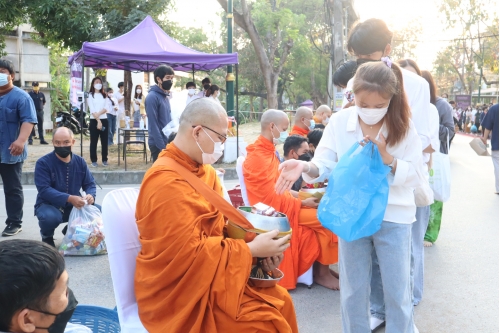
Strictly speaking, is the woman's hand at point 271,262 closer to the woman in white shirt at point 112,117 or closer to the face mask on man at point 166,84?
the face mask on man at point 166,84

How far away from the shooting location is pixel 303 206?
482cm

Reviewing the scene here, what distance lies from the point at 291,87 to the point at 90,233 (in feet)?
124

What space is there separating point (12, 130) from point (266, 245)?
4458 mm

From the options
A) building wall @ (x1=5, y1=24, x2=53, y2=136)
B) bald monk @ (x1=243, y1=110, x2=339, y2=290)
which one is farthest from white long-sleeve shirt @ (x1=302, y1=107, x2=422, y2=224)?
building wall @ (x1=5, y1=24, x2=53, y2=136)

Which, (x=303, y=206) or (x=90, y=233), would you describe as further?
(x=90, y=233)

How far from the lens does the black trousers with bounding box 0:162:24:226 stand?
6.00 metres

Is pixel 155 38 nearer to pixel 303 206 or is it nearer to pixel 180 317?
pixel 303 206

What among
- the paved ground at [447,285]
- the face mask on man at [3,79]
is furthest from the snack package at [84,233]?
the face mask on man at [3,79]

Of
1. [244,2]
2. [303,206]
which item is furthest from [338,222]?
[244,2]

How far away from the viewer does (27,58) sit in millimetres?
24641

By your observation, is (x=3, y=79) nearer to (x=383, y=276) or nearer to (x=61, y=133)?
(x=61, y=133)

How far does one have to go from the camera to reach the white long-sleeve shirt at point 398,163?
110 inches

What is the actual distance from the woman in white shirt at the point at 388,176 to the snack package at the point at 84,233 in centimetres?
309

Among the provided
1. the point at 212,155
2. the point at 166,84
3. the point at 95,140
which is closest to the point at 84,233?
the point at 166,84
